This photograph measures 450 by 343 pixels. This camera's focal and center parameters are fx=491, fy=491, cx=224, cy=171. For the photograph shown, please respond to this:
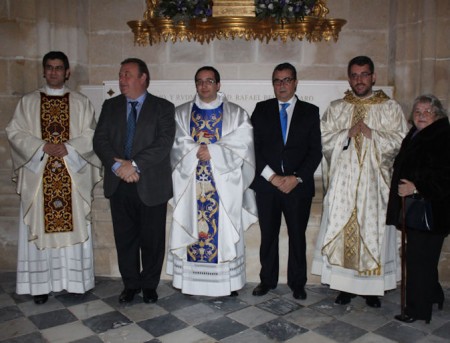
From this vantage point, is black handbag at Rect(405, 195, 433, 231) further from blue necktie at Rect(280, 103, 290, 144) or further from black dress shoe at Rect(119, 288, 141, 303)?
black dress shoe at Rect(119, 288, 141, 303)

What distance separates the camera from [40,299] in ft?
13.5

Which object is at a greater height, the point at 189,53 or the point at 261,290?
the point at 189,53

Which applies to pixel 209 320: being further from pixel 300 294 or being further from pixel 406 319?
pixel 406 319

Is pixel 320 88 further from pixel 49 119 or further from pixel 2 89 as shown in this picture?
pixel 2 89

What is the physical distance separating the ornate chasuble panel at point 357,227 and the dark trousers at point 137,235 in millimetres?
1534

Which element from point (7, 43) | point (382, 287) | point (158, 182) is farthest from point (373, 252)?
point (7, 43)

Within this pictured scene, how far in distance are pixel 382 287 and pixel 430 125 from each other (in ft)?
4.49

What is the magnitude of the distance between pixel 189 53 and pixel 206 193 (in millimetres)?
1876

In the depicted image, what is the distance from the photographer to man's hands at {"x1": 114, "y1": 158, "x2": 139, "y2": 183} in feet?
12.5

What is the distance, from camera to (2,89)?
4.89 metres

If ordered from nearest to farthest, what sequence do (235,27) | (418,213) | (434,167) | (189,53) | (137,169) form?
1. (434,167)
2. (418,213)
3. (137,169)
4. (235,27)
5. (189,53)

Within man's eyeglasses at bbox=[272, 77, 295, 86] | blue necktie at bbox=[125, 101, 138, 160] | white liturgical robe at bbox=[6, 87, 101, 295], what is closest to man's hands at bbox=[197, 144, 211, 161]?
blue necktie at bbox=[125, 101, 138, 160]

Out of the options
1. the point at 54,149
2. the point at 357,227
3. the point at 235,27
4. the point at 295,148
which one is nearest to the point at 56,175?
the point at 54,149

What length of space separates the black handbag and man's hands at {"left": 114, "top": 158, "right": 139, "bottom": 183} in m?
2.06
